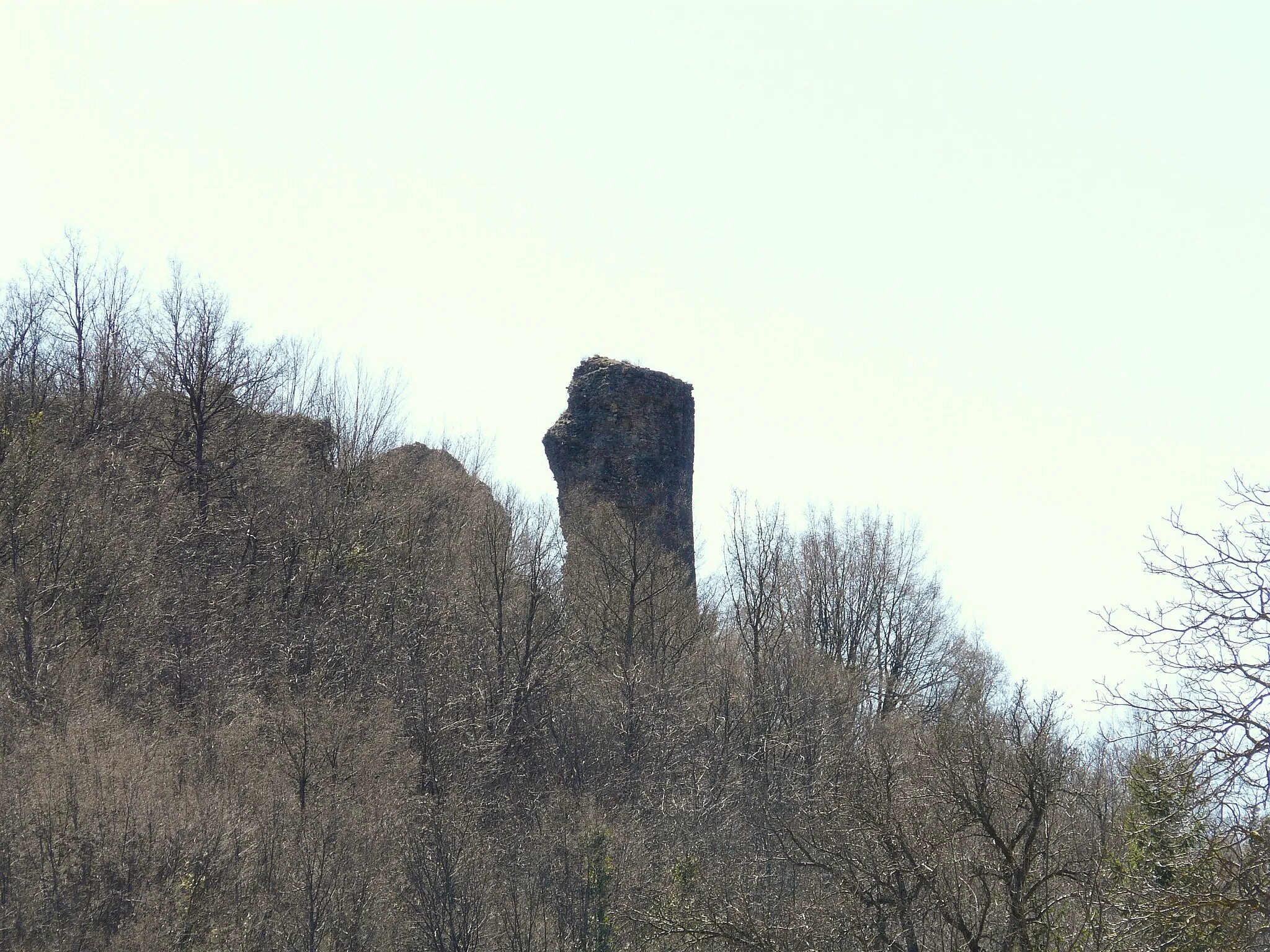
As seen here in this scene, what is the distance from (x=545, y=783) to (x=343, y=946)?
9.42 meters

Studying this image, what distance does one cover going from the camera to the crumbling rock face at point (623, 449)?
37.6m

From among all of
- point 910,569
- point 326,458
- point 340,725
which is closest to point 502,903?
point 340,725

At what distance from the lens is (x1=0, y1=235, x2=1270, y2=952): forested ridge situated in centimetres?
1516

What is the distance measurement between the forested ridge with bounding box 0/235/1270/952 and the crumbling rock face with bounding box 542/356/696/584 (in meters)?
1.76

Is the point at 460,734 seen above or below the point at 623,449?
below

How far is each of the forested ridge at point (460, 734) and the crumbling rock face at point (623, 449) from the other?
1.76 metres

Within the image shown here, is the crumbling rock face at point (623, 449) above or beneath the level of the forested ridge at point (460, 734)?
above

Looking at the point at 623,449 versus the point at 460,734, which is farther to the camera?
the point at 623,449

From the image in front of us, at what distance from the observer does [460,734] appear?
27266 millimetres

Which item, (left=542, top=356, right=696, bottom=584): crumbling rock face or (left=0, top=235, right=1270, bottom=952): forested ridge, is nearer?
(left=0, top=235, right=1270, bottom=952): forested ridge

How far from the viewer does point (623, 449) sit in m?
37.9

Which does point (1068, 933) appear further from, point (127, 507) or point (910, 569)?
point (910, 569)

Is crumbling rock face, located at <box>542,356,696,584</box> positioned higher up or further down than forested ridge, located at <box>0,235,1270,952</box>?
higher up

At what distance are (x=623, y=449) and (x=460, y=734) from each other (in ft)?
43.0
